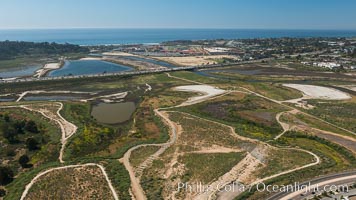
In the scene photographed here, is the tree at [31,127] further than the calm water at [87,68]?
No

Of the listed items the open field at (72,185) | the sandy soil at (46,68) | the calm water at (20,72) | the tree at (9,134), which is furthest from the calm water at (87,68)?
the open field at (72,185)

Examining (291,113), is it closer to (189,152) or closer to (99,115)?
(189,152)

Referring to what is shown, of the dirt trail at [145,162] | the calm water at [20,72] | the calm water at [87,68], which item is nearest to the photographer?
the dirt trail at [145,162]

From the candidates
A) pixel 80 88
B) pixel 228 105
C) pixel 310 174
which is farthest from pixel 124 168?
pixel 80 88

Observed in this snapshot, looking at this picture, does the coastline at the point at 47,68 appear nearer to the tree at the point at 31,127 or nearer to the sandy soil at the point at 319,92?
the tree at the point at 31,127

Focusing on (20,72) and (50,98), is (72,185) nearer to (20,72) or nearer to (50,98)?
(50,98)

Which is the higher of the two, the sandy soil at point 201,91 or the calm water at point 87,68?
the calm water at point 87,68

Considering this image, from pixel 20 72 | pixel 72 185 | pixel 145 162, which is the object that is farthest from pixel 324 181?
pixel 20 72
